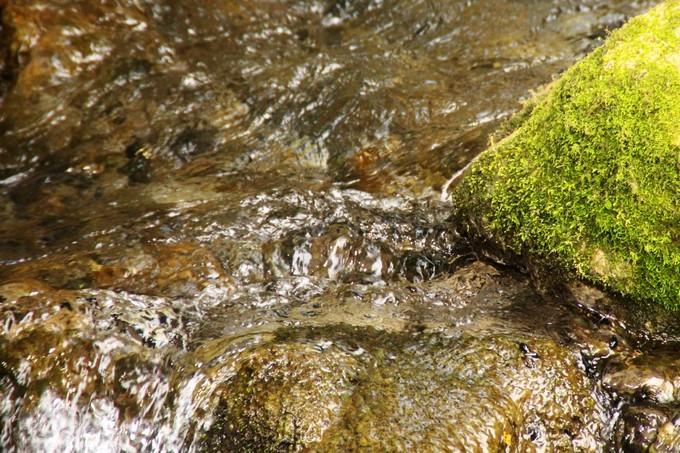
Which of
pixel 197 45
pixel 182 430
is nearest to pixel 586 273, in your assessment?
pixel 182 430

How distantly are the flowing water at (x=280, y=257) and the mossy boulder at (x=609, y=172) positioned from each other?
Result: 25 centimetres

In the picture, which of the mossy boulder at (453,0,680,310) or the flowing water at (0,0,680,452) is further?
the mossy boulder at (453,0,680,310)

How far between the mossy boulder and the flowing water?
253mm

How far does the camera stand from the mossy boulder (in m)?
3.33

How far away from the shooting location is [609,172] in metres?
3.43

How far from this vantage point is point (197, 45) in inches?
300

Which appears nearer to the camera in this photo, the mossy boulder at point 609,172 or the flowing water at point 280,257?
the flowing water at point 280,257

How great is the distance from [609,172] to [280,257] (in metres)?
2.17

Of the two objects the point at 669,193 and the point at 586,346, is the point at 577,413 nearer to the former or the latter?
the point at 586,346

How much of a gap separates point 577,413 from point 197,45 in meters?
6.11

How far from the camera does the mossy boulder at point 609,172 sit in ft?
10.9

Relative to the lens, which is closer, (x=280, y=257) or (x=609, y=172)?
(x=609, y=172)

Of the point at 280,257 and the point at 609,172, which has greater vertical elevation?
the point at 609,172

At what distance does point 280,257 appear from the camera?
14.6 ft
